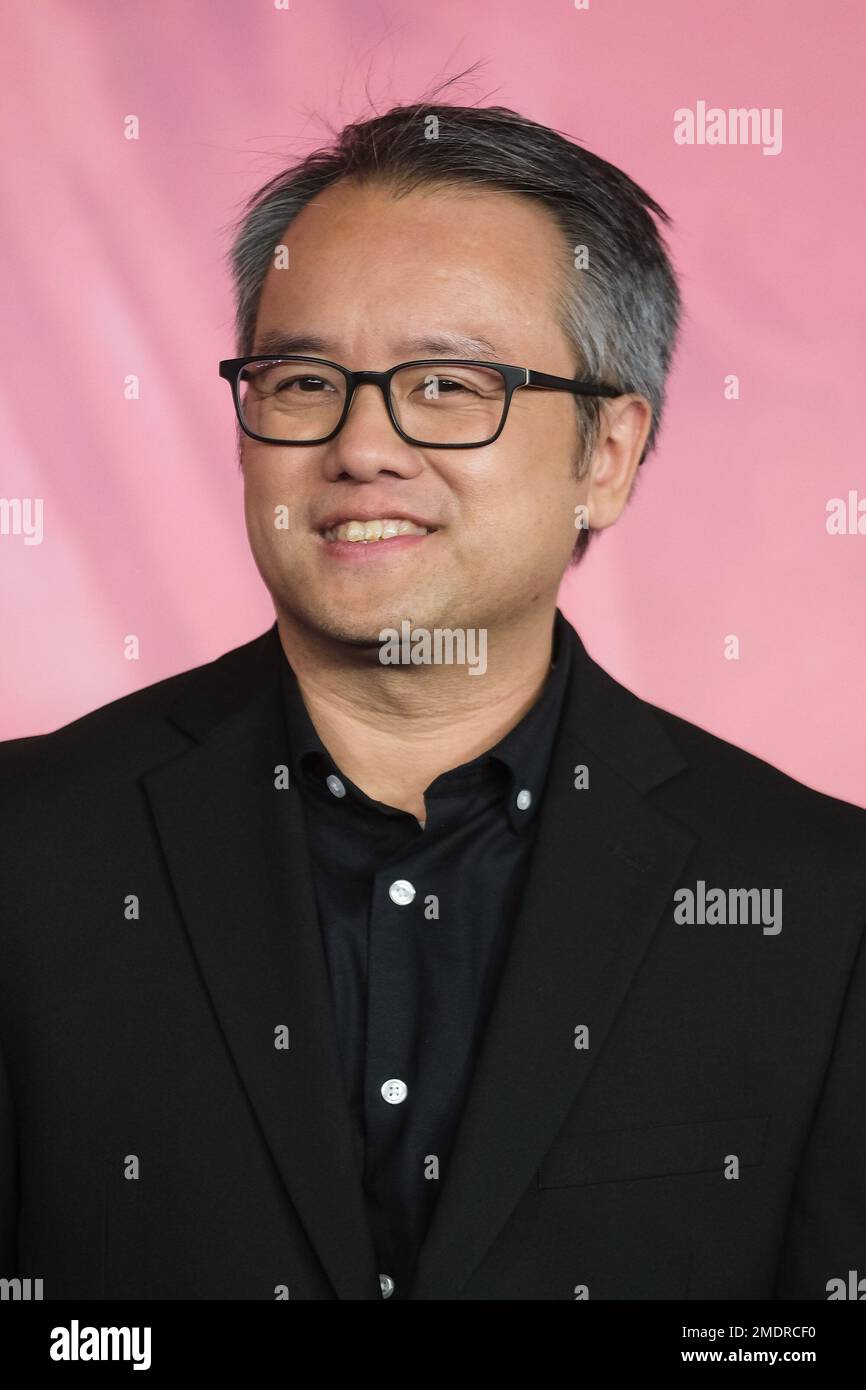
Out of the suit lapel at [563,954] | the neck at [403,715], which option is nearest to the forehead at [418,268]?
the neck at [403,715]

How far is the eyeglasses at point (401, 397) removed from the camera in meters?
2.28

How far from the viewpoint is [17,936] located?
7.38 feet

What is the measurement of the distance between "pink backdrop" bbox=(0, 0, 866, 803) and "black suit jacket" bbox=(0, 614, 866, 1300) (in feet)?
3.61

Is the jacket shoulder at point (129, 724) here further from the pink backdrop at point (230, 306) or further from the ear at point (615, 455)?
the pink backdrop at point (230, 306)

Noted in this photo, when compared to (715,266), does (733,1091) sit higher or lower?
lower

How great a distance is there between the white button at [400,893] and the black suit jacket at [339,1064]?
109mm

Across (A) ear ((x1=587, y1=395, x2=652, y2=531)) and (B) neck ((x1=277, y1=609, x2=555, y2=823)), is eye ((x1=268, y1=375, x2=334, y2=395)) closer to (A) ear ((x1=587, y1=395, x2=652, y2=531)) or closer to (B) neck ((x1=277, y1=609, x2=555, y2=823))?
(B) neck ((x1=277, y1=609, x2=555, y2=823))

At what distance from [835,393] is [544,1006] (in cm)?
167

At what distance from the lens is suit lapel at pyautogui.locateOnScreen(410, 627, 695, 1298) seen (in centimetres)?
211

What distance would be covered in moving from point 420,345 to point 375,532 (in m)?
0.24

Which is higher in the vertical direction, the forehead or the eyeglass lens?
the forehead

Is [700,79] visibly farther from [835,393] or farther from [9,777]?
[9,777]

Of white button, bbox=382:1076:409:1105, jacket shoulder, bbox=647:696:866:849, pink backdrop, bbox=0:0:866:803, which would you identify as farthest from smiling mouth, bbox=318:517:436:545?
pink backdrop, bbox=0:0:866:803
